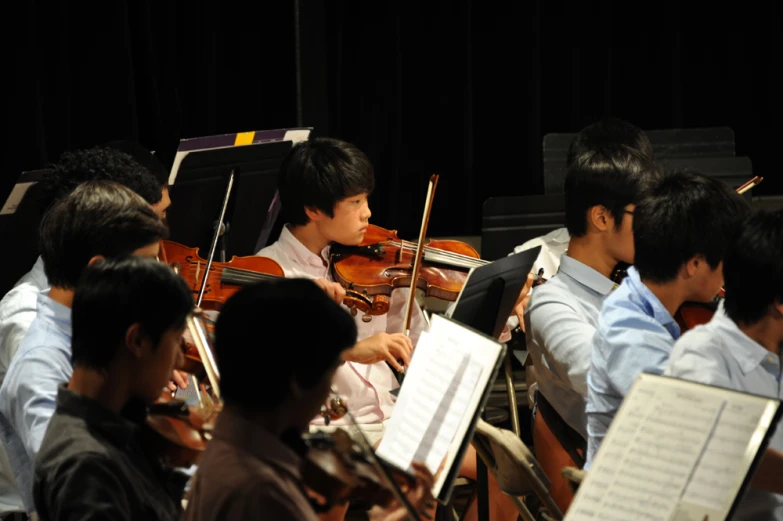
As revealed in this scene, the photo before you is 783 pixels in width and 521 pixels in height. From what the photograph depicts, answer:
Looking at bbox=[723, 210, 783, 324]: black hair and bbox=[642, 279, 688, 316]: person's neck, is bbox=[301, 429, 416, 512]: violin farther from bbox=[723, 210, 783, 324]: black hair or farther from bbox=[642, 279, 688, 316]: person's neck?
bbox=[642, 279, 688, 316]: person's neck

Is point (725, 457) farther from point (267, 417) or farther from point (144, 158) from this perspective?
point (144, 158)

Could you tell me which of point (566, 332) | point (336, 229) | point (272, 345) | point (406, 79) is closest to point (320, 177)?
point (336, 229)

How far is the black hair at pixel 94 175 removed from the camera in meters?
2.48

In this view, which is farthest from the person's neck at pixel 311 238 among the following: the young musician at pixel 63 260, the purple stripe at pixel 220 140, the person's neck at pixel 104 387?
the person's neck at pixel 104 387

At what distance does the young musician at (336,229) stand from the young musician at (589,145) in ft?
1.05

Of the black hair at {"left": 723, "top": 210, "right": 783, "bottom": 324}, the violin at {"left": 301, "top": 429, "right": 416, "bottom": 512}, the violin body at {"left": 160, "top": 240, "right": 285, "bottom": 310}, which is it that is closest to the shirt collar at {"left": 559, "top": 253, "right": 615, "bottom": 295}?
the black hair at {"left": 723, "top": 210, "right": 783, "bottom": 324}

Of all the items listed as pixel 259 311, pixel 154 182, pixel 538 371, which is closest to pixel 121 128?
pixel 154 182

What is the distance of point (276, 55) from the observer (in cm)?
398

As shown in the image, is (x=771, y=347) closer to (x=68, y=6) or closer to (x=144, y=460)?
(x=144, y=460)

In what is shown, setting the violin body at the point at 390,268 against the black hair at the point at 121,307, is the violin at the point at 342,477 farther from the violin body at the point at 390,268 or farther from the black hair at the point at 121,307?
the violin body at the point at 390,268

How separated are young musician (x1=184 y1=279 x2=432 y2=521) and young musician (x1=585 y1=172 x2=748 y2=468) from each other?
33.2 inches

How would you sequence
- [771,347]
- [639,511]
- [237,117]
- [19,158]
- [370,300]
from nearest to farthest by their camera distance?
[639,511] < [771,347] < [370,300] < [19,158] < [237,117]

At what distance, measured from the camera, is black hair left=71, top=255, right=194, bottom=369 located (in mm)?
1553

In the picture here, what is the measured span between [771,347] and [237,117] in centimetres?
259
